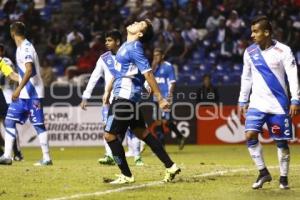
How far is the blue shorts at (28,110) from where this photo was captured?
→ 599 inches

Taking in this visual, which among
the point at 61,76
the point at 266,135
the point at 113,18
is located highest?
the point at 113,18

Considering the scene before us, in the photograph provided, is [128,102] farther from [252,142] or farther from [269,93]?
[269,93]

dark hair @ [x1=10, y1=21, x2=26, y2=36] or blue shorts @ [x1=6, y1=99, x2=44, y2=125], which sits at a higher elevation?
dark hair @ [x1=10, y1=21, x2=26, y2=36]

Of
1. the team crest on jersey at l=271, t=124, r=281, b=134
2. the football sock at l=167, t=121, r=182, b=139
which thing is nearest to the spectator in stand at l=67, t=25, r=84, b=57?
the football sock at l=167, t=121, r=182, b=139

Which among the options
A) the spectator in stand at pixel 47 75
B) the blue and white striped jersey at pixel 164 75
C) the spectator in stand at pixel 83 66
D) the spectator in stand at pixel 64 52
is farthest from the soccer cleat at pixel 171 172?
the spectator in stand at pixel 64 52

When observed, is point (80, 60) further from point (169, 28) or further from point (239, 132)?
point (239, 132)

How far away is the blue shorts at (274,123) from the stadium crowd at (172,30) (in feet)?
47.4

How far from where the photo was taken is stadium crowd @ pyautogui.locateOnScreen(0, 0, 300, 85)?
26.2 metres

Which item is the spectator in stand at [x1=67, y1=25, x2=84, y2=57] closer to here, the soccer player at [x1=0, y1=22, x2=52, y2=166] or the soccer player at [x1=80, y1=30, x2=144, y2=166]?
the soccer player at [x1=80, y1=30, x2=144, y2=166]

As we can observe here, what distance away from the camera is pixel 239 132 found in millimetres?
24094

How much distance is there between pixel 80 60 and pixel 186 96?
4.26 m

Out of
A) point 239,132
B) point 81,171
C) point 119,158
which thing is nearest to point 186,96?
point 239,132

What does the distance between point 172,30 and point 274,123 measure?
53.3 ft

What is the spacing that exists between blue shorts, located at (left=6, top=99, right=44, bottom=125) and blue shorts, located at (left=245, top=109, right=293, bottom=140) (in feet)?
17.5
